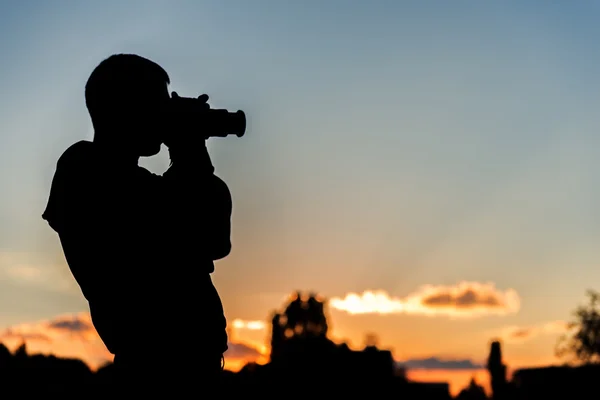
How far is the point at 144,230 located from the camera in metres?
4.40

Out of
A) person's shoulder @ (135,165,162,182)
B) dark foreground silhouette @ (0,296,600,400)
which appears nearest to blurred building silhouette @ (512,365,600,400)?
dark foreground silhouette @ (0,296,600,400)

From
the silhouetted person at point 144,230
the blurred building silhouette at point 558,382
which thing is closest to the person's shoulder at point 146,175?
the silhouetted person at point 144,230

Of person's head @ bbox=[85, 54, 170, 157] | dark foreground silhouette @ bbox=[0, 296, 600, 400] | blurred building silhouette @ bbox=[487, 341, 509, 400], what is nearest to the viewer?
person's head @ bbox=[85, 54, 170, 157]

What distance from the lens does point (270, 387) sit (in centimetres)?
4966

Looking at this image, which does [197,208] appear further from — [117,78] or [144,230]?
[117,78]

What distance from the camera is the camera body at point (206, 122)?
4301 millimetres

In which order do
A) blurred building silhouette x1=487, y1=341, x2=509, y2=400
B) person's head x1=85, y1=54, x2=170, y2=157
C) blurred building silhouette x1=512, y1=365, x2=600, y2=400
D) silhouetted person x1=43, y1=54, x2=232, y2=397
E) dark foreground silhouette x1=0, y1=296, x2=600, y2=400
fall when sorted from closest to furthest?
1. silhouetted person x1=43, y1=54, x2=232, y2=397
2. person's head x1=85, y1=54, x2=170, y2=157
3. dark foreground silhouette x1=0, y1=296, x2=600, y2=400
4. blurred building silhouette x1=512, y1=365, x2=600, y2=400
5. blurred building silhouette x1=487, y1=341, x2=509, y2=400

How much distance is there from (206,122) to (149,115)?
37 cm

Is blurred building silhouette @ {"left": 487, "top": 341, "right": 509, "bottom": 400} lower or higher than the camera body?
higher

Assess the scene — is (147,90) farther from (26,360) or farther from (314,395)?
(26,360)

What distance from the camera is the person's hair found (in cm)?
448

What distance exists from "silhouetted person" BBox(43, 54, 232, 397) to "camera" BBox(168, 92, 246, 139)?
4 cm

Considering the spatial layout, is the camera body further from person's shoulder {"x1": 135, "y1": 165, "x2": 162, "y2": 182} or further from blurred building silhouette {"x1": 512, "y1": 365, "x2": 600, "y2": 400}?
blurred building silhouette {"x1": 512, "y1": 365, "x2": 600, "y2": 400}

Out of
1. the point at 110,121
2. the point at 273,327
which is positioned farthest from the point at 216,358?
the point at 273,327
